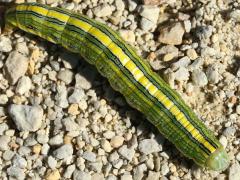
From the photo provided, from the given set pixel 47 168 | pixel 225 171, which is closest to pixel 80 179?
pixel 47 168

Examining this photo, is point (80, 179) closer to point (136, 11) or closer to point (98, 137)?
point (98, 137)

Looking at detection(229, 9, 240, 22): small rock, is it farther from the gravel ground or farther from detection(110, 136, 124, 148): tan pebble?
detection(110, 136, 124, 148): tan pebble

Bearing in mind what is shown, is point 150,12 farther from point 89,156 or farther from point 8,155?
point 8,155

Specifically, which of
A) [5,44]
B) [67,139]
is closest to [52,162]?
[67,139]

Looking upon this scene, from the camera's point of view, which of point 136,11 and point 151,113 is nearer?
point 151,113

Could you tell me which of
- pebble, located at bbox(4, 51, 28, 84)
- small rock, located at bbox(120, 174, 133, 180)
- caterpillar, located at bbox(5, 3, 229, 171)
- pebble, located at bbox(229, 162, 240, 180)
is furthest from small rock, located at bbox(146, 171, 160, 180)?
pebble, located at bbox(4, 51, 28, 84)
